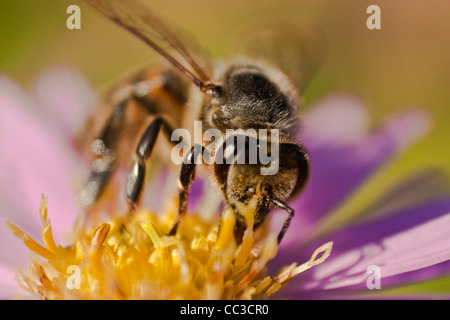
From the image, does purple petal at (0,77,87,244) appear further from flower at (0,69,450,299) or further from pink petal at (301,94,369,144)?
pink petal at (301,94,369,144)

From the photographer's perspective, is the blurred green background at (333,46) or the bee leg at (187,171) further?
the blurred green background at (333,46)

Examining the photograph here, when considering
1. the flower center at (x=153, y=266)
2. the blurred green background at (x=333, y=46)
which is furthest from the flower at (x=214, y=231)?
the blurred green background at (x=333, y=46)

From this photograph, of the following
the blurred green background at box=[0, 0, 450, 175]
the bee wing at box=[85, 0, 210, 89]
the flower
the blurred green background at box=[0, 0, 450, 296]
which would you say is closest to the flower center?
A: the flower

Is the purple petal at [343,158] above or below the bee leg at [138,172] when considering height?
above

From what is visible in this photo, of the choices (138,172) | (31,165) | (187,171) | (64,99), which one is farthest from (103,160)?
(64,99)

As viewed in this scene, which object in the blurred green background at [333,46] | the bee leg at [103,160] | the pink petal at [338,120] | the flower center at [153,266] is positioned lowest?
the flower center at [153,266]

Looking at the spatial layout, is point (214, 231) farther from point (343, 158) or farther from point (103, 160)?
point (343, 158)

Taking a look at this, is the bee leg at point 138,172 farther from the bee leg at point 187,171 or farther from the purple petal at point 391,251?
the purple petal at point 391,251
